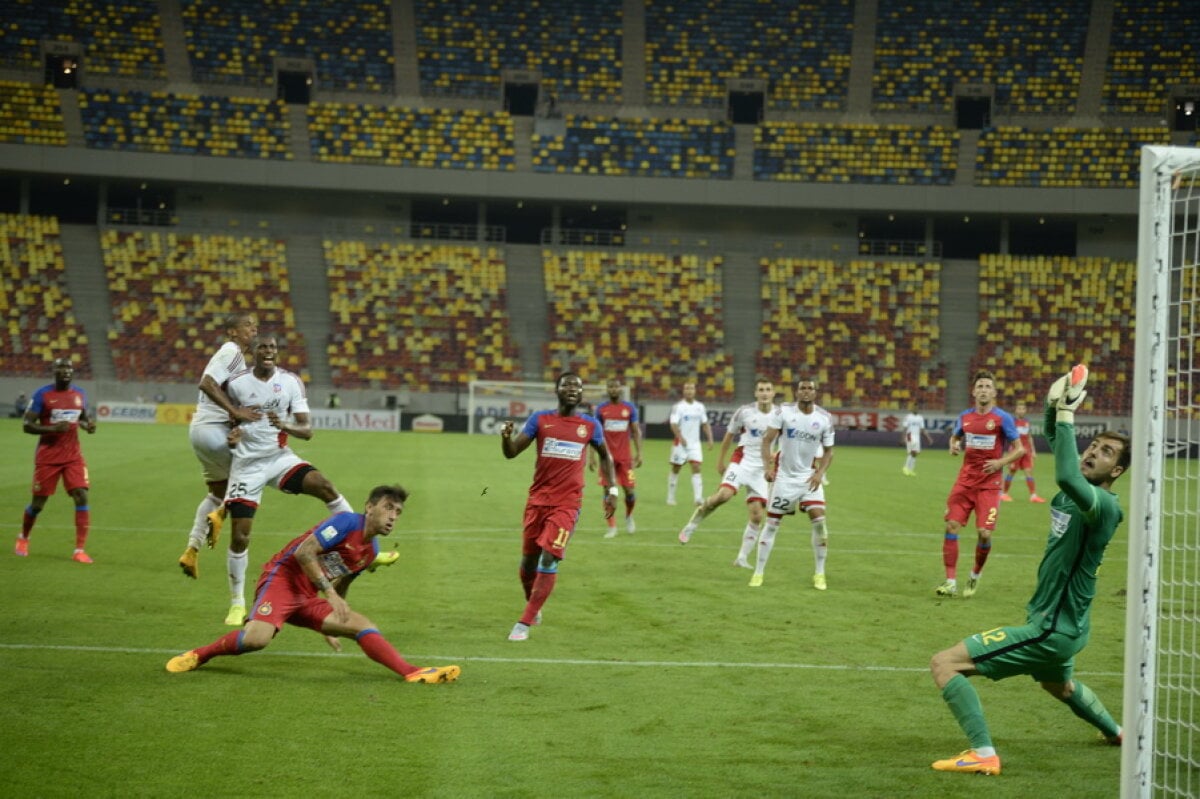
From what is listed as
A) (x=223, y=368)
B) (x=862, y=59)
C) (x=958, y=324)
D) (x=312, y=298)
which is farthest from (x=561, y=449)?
(x=862, y=59)

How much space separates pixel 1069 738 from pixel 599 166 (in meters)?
47.9

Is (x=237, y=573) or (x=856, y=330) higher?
(x=856, y=330)

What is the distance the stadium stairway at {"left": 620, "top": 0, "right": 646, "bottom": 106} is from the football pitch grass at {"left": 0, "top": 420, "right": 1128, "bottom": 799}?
1660 inches

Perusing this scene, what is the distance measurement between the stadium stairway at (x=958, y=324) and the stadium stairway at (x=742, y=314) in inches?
310

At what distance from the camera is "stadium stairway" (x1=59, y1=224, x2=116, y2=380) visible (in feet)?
163

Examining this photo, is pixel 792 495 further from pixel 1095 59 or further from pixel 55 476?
pixel 1095 59

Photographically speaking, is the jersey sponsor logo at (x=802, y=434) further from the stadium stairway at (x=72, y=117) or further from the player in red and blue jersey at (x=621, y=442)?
the stadium stairway at (x=72, y=117)

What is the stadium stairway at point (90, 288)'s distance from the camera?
49.5 meters

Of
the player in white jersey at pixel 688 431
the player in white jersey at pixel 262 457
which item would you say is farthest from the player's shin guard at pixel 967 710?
the player in white jersey at pixel 688 431

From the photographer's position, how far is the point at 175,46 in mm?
55156

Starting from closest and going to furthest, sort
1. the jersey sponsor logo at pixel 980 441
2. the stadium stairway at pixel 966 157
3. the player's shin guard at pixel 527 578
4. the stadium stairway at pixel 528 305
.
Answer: the player's shin guard at pixel 527 578, the jersey sponsor logo at pixel 980 441, the stadium stairway at pixel 528 305, the stadium stairway at pixel 966 157

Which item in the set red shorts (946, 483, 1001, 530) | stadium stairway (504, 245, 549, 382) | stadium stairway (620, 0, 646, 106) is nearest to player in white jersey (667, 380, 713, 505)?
red shorts (946, 483, 1001, 530)

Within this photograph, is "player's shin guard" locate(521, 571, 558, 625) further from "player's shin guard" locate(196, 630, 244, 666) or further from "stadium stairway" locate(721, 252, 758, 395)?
"stadium stairway" locate(721, 252, 758, 395)

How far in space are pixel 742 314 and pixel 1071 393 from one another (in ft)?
157
